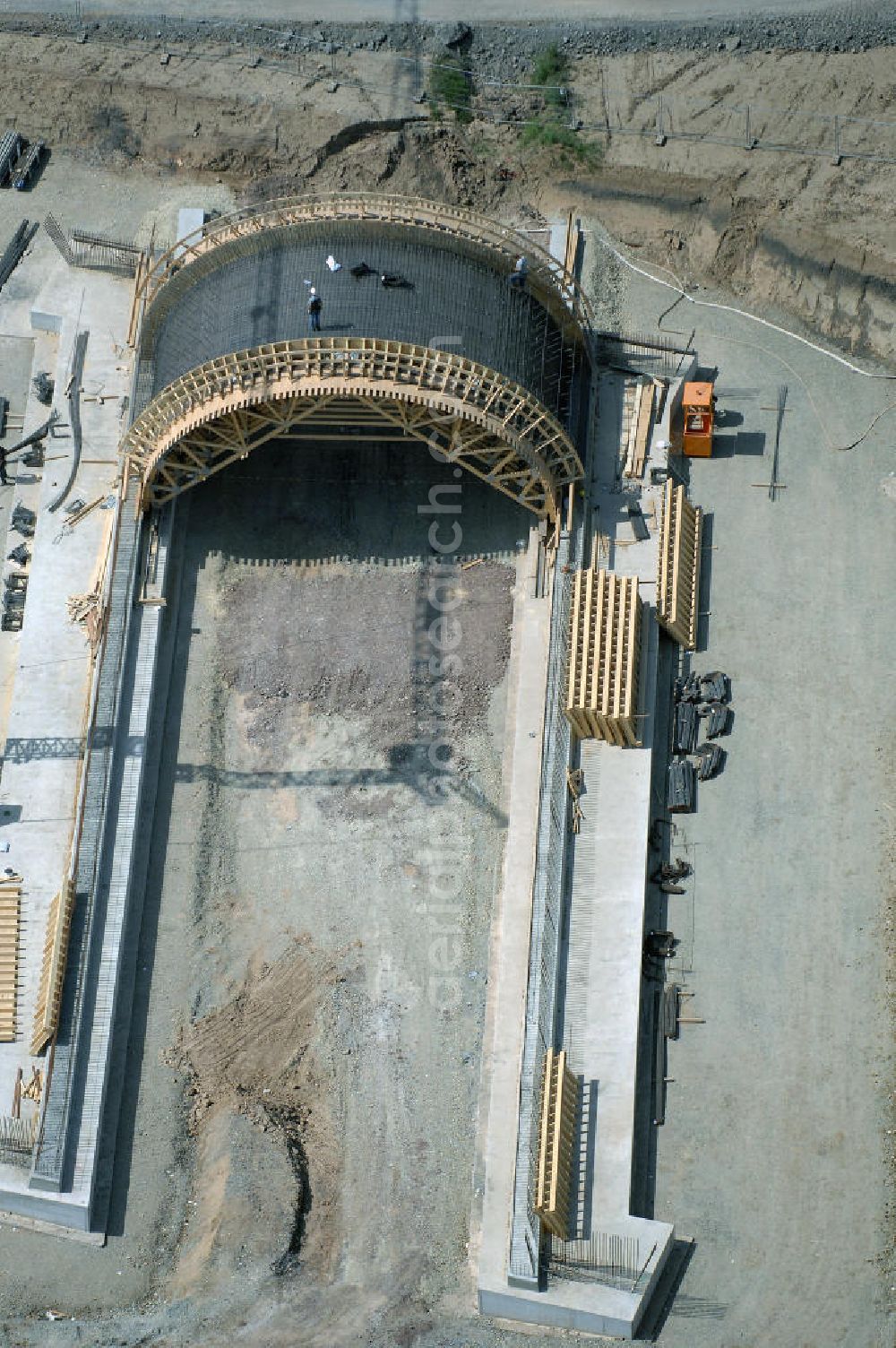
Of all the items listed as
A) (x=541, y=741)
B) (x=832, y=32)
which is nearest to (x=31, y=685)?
(x=541, y=741)

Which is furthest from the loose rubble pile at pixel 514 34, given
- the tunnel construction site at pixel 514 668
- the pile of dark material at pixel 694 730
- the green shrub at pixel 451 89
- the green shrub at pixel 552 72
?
the pile of dark material at pixel 694 730

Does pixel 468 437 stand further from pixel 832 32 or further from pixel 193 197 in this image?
pixel 832 32

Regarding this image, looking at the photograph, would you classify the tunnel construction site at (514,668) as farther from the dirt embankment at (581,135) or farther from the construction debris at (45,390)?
the dirt embankment at (581,135)

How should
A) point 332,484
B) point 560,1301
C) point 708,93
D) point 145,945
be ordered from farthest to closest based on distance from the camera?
point 708,93, point 332,484, point 145,945, point 560,1301

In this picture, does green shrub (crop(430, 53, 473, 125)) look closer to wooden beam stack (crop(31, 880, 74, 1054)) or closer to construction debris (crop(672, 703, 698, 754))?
construction debris (crop(672, 703, 698, 754))

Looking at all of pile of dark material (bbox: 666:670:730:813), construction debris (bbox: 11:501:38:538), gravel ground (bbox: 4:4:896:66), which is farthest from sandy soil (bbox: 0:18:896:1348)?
construction debris (bbox: 11:501:38:538)
